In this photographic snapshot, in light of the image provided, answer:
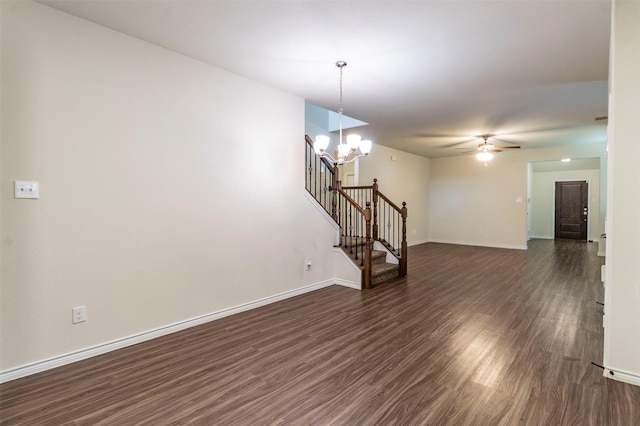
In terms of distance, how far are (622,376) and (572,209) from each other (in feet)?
35.0

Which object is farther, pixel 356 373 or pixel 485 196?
pixel 485 196

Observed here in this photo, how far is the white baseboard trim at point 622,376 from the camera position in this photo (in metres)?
2.23

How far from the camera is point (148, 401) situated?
2.07 m

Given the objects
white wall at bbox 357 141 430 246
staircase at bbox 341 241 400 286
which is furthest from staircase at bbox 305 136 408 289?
white wall at bbox 357 141 430 246

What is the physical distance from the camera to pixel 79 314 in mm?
2586

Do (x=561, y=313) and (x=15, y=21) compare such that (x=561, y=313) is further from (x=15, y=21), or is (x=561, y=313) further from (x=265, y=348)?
(x=15, y=21)

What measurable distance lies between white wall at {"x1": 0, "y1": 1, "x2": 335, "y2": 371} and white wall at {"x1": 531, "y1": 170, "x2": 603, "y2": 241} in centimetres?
1100

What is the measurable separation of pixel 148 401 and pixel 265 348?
99 cm

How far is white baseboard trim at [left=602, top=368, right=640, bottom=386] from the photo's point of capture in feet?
7.33

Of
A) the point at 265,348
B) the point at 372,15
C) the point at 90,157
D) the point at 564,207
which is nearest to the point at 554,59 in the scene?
the point at 372,15

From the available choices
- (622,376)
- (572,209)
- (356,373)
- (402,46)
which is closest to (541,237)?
(572,209)

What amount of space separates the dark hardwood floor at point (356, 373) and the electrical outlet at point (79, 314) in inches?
13.9

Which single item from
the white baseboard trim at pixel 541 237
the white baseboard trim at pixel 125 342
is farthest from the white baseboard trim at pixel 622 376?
the white baseboard trim at pixel 541 237

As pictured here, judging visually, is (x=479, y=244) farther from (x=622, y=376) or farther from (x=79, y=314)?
(x=79, y=314)
